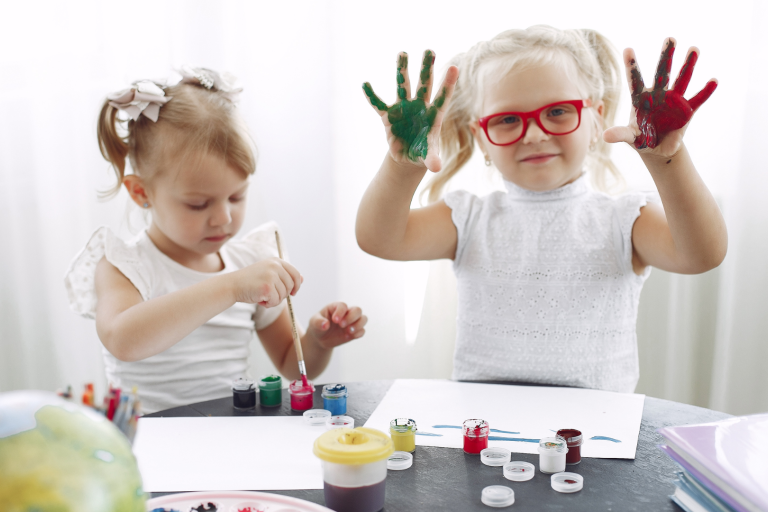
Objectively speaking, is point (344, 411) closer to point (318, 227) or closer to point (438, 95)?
point (438, 95)

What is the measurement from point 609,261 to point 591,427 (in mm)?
A: 393

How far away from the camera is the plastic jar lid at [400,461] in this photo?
63 cm

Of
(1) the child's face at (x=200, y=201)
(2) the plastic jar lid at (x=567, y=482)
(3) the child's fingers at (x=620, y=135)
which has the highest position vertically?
(3) the child's fingers at (x=620, y=135)

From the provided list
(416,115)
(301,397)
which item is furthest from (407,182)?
(301,397)

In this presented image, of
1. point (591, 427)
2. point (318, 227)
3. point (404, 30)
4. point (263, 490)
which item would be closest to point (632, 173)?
point (404, 30)

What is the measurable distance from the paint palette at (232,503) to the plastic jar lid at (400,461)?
0.37ft

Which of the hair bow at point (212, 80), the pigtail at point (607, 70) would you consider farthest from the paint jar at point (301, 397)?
the pigtail at point (607, 70)

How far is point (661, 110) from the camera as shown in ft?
2.47

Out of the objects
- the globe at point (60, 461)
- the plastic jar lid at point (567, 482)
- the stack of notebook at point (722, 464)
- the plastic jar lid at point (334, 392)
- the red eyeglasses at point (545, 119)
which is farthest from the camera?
the red eyeglasses at point (545, 119)

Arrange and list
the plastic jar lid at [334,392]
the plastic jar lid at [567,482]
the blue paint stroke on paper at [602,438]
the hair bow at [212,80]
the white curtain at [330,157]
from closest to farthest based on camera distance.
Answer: the plastic jar lid at [567,482] < the blue paint stroke on paper at [602,438] < the plastic jar lid at [334,392] < the hair bow at [212,80] < the white curtain at [330,157]

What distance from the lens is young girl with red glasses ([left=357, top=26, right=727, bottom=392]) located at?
102cm

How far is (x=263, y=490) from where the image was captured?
60cm

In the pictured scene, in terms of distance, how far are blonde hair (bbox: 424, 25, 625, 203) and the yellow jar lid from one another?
69 cm

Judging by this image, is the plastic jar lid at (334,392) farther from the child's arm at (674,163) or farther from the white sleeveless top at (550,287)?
the child's arm at (674,163)
